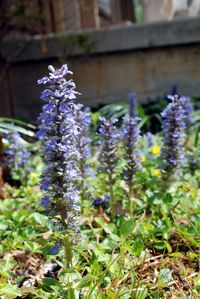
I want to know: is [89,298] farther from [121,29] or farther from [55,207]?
[121,29]

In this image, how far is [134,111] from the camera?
13.2 ft

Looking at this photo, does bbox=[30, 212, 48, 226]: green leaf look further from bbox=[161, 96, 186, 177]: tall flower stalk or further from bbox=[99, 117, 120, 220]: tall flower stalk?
bbox=[161, 96, 186, 177]: tall flower stalk

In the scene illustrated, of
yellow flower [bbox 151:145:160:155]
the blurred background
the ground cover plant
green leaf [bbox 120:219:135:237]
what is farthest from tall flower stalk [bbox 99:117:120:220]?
the blurred background

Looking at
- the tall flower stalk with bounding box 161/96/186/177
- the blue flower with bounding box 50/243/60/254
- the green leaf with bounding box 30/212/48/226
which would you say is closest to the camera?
the blue flower with bounding box 50/243/60/254

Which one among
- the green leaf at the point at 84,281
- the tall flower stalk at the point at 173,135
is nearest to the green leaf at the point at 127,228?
the green leaf at the point at 84,281

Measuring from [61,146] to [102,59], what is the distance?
4.85 meters

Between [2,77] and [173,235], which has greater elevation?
[2,77]

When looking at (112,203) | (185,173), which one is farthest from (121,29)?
(112,203)

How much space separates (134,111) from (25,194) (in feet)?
4.59

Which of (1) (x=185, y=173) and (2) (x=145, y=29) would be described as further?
(2) (x=145, y=29)

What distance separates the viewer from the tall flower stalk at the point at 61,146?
66.1 inches

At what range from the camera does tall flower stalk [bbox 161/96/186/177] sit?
2480 millimetres

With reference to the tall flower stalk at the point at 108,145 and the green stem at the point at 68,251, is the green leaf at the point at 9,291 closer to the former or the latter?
the green stem at the point at 68,251

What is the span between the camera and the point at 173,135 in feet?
8.30
